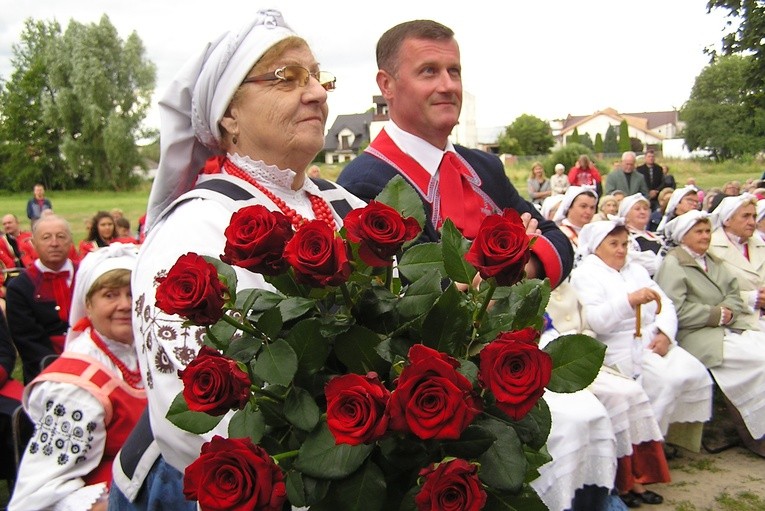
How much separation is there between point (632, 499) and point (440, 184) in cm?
314

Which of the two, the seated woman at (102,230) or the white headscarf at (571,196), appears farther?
the seated woman at (102,230)

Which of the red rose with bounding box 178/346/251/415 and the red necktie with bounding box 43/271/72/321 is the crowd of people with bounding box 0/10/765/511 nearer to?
the red necktie with bounding box 43/271/72/321

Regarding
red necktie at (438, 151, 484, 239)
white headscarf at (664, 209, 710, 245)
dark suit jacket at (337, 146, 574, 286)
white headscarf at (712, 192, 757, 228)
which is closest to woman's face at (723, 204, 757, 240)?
white headscarf at (712, 192, 757, 228)

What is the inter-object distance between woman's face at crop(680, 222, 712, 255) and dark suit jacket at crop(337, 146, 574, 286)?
374 cm

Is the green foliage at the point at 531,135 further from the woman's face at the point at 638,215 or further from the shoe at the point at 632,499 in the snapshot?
the shoe at the point at 632,499

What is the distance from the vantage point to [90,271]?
3.08m

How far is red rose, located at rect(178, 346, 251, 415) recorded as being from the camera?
37.8 inches

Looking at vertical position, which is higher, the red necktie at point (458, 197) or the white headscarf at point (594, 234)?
the red necktie at point (458, 197)

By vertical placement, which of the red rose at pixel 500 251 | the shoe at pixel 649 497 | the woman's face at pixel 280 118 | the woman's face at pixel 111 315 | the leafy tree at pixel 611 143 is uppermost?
the woman's face at pixel 280 118

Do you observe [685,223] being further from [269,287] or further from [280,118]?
[269,287]

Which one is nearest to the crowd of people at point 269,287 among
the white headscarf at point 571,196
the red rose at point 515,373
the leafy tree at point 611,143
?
the red rose at point 515,373

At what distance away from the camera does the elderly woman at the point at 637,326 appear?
4.88 metres

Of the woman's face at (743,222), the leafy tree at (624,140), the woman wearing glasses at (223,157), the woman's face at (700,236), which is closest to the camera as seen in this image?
the woman wearing glasses at (223,157)

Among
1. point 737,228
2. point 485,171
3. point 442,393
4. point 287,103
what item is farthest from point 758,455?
point 442,393
